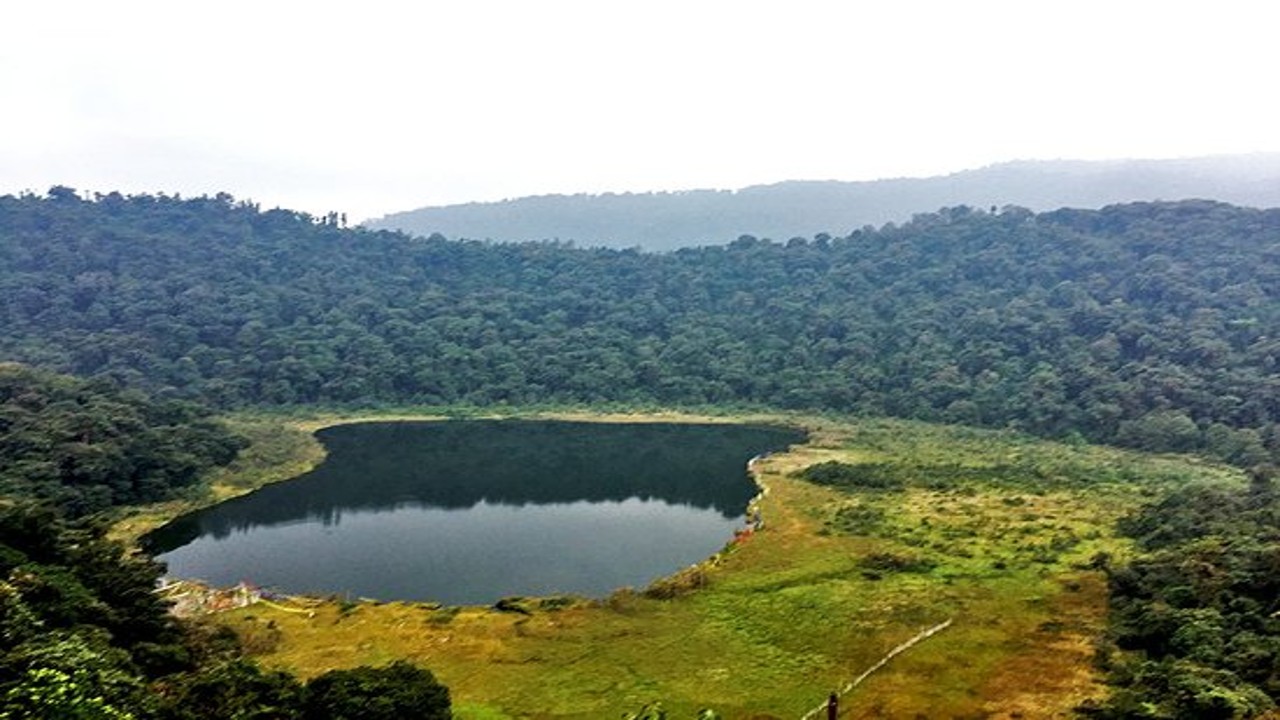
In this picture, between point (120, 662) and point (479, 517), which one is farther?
point (479, 517)

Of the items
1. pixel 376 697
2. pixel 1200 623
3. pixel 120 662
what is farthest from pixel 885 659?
pixel 120 662

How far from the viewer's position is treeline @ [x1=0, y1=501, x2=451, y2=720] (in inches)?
589

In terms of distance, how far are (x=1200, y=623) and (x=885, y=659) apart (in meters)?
8.37

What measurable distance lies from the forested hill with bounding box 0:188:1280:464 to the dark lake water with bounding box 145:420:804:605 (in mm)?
20933

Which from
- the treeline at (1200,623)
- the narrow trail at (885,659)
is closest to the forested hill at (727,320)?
the treeline at (1200,623)

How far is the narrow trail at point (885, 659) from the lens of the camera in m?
21.5

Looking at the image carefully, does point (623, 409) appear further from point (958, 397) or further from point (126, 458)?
point (126, 458)

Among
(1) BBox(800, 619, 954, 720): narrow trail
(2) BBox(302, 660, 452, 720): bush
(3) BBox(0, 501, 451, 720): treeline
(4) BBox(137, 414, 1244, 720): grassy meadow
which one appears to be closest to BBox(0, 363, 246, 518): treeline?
(4) BBox(137, 414, 1244, 720): grassy meadow

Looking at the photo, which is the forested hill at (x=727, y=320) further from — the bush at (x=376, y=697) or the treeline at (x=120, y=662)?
the treeline at (x=120, y=662)

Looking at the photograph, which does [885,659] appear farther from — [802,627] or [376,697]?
[376,697]

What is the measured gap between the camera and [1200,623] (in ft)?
75.9

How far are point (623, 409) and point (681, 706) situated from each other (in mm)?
66186

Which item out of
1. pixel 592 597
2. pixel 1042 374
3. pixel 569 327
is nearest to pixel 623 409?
pixel 569 327

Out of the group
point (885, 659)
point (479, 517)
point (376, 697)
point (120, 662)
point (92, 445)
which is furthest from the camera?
point (479, 517)
